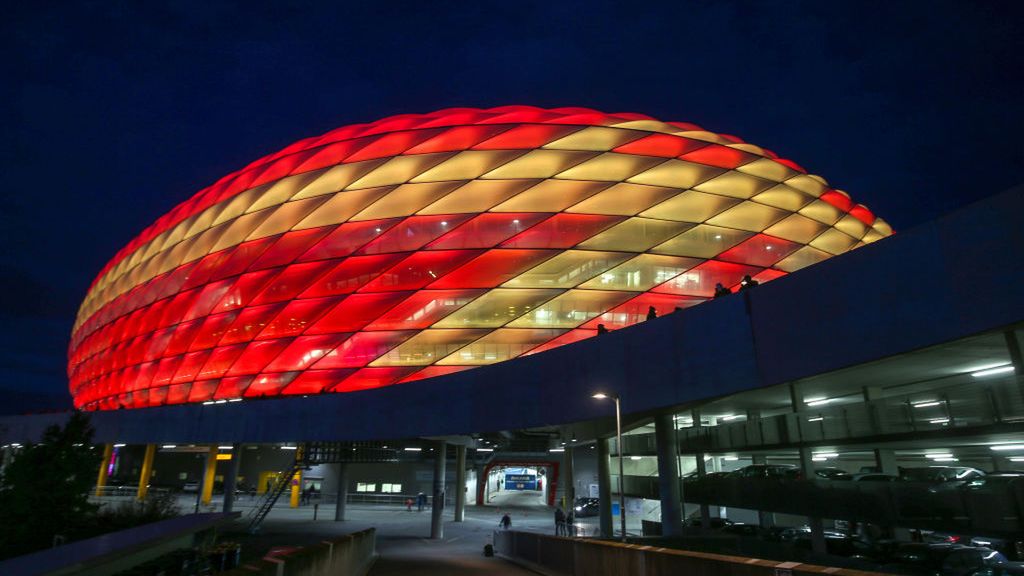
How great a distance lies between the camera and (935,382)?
20047 mm

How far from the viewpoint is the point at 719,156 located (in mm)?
35594

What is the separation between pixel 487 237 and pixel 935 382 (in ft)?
66.4

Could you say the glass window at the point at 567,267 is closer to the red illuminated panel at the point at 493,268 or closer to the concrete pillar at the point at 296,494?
the red illuminated panel at the point at 493,268

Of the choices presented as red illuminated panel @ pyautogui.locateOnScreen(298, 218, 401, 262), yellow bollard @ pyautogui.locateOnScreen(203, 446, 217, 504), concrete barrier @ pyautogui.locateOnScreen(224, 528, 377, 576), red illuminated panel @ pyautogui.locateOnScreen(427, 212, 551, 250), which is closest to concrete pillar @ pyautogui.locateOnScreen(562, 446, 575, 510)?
red illuminated panel @ pyautogui.locateOnScreen(427, 212, 551, 250)

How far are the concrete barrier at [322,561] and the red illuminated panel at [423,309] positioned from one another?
12.3 meters

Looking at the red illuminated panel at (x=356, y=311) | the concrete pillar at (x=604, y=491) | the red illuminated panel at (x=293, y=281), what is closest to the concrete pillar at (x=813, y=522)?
the concrete pillar at (x=604, y=491)

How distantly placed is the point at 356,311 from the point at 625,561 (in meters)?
23.9

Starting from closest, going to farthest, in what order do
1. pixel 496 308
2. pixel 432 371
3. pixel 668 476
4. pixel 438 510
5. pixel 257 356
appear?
pixel 668 476 → pixel 432 371 → pixel 496 308 → pixel 438 510 → pixel 257 356

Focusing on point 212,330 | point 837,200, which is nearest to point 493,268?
point 212,330

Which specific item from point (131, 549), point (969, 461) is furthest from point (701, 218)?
point (131, 549)

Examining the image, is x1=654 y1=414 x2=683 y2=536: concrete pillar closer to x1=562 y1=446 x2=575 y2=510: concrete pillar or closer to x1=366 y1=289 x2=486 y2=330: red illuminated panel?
x1=366 y1=289 x2=486 y2=330: red illuminated panel

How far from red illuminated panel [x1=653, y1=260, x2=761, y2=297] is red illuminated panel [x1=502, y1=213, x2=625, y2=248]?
14.5ft

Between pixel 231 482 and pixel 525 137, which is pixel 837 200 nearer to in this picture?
pixel 525 137

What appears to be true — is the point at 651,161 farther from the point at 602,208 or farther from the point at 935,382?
the point at 935,382
